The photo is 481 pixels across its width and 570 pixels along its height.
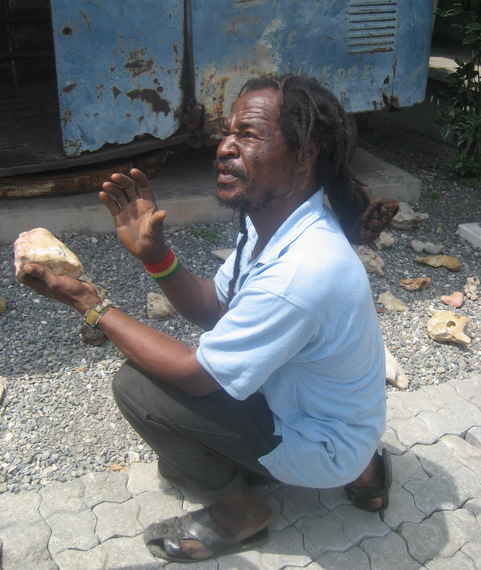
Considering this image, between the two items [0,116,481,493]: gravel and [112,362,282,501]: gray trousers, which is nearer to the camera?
[112,362,282,501]: gray trousers

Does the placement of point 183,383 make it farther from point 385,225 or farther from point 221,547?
point 385,225

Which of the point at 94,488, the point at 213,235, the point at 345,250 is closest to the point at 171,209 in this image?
the point at 213,235

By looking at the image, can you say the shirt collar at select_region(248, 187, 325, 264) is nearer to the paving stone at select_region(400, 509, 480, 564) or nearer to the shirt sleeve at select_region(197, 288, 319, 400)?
the shirt sleeve at select_region(197, 288, 319, 400)

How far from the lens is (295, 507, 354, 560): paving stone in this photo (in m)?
2.20

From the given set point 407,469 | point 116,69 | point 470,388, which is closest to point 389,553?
point 407,469

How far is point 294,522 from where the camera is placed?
229 centimetres

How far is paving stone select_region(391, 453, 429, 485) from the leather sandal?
2.20ft

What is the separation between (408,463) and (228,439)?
95 cm

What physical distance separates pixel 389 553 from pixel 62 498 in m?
1.20

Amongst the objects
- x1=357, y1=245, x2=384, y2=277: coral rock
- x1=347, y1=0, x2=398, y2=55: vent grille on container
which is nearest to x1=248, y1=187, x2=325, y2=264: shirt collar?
x1=357, y1=245, x2=384, y2=277: coral rock

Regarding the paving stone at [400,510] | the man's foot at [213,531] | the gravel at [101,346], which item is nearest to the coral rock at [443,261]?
the gravel at [101,346]

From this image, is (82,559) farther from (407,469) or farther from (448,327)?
(448,327)

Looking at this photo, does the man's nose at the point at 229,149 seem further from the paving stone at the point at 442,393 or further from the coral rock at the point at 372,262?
the coral rock at the point at 372,262

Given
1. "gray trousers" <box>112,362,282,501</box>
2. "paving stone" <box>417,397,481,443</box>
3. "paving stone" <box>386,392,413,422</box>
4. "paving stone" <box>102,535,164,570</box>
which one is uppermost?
"gray trousers" <box>112,362,282,501</box>
